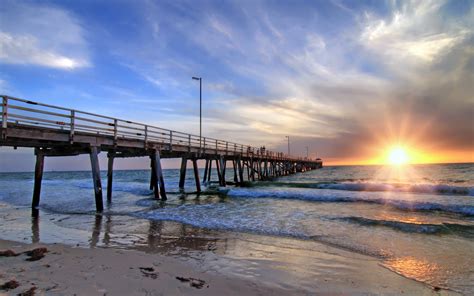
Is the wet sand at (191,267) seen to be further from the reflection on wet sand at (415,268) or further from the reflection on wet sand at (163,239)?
Answer: the reflection on wet sand at (415,268)

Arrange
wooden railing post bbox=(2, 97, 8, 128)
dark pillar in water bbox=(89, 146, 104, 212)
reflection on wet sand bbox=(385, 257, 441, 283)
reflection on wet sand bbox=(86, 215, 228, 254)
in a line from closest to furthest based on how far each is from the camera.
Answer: reflection on wet sand bbox=(385, 257, 441, 283) → reflection on wet sand bbox=(86, 215, 228, 254) → wooden railing post bbox=(2, 97, 8, 128) → dark pillar in water bbox=(89, 146, 104, 212)

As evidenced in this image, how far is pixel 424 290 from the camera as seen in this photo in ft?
15.4

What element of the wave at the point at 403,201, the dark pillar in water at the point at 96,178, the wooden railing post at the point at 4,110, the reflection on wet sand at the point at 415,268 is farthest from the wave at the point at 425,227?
the wooden railing post at the point at 4,110

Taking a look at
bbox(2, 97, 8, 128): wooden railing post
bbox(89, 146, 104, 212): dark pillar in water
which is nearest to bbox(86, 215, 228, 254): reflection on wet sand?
bbox(89, 146, 104, 212): dark pillar in water

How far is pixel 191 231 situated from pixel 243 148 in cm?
2324

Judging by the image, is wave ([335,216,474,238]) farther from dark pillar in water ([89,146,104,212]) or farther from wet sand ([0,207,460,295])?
dark pillar in water ([89,146,104,212])

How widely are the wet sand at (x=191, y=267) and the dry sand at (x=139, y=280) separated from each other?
13 millimetres

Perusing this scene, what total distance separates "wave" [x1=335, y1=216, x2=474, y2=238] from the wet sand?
4.06 metres

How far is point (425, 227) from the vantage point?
9.72 meters

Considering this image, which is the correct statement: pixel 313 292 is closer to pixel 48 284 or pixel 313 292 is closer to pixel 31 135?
pixel 48 284

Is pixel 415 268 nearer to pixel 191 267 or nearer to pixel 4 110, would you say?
pixel 191 267

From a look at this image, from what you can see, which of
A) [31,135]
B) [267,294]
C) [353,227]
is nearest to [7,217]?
[31,135]

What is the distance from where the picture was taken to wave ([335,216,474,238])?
9.23 meters

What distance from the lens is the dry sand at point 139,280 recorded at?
4.09 m
